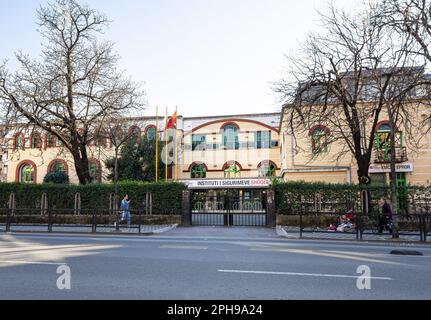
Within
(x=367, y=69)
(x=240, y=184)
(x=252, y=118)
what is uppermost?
(x=252, y=118)

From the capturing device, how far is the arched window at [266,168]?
4623 cm

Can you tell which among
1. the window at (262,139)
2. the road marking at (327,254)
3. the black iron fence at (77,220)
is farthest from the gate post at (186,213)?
the window at (262,139)

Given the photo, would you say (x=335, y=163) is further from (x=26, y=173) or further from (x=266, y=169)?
(x=26, y=173)

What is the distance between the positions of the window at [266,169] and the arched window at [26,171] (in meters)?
31.0

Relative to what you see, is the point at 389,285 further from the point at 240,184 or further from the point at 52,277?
the point at 240,184

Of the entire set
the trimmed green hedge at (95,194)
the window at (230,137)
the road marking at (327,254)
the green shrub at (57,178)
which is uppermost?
the window at (230,137)

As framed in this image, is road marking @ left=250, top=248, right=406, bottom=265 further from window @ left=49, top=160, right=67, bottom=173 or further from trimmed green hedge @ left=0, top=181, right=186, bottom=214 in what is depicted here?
window @ left=49, top=160, right=67, bottom=173

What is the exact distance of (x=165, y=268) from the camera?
8.12m

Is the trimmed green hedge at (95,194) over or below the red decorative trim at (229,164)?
below

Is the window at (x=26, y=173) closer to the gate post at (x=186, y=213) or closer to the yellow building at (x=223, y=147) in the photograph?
the yellow building at (x=223, y=147)

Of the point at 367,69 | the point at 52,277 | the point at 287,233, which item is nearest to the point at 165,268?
the point at 52,277

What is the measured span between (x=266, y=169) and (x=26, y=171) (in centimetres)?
3314

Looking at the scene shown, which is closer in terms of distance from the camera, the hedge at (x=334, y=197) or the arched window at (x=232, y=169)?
the hedge at (x=334, y=197)

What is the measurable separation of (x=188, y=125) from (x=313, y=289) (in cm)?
4378
